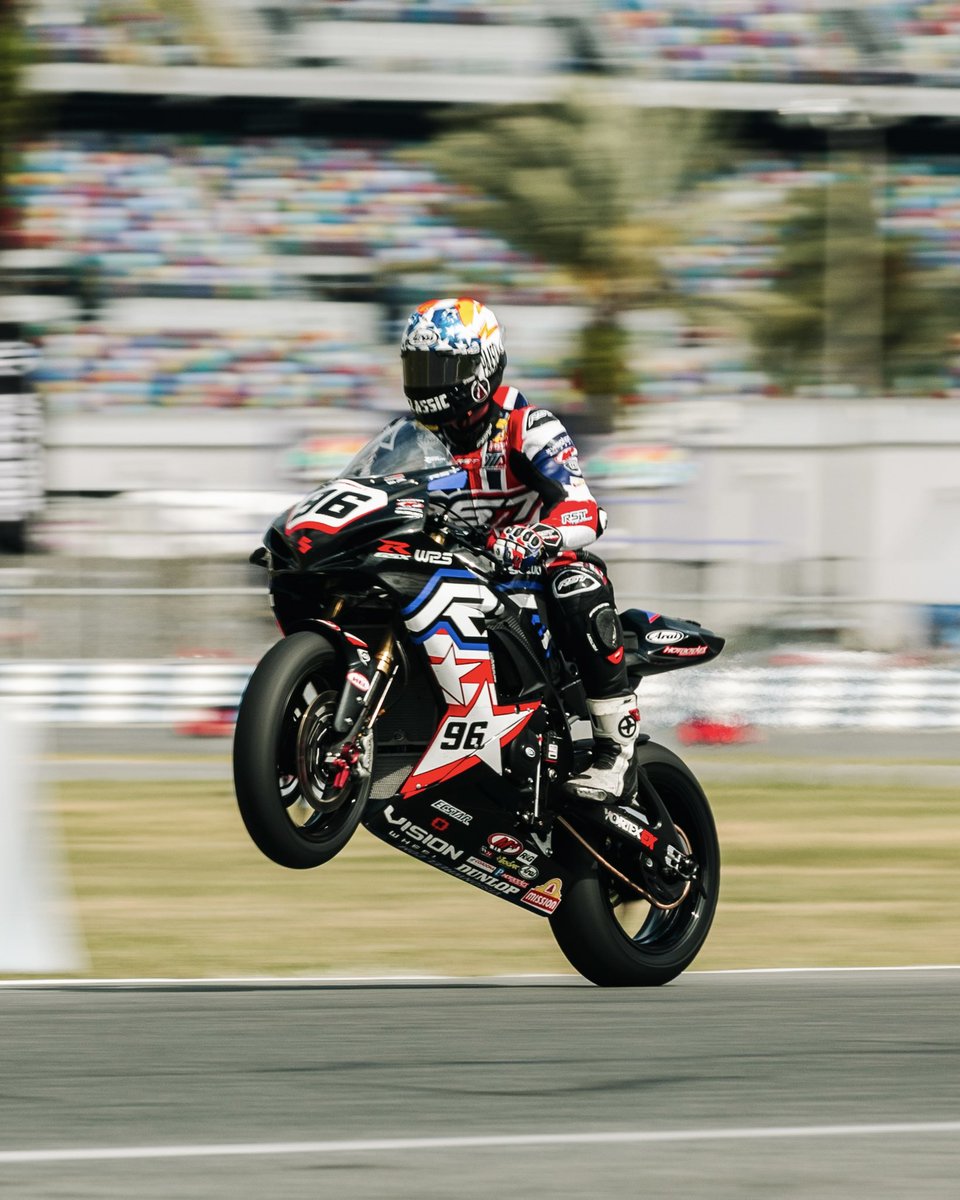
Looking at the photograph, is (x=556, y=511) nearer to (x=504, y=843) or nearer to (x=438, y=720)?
(x=438, y=720)

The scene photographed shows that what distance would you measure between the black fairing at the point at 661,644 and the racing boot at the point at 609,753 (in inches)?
9.2

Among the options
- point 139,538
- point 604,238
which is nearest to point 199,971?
point 139,538

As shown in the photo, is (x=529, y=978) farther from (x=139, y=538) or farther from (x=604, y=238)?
(x=604, y=238)

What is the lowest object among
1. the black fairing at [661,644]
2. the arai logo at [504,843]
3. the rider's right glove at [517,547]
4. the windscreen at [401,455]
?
the arai logo at [504,843]

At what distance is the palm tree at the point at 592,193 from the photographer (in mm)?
24266

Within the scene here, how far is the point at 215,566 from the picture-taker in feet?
56.0

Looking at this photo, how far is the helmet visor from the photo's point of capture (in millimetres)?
6117

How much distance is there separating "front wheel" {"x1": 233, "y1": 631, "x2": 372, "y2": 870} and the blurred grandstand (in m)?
16.9

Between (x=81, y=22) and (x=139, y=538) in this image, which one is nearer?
(x=139, y=538)

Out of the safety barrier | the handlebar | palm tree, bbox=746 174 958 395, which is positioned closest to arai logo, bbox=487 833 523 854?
the handlebar

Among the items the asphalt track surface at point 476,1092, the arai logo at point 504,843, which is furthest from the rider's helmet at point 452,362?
the asphalt track surface at point 476,1092

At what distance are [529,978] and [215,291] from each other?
787 inches

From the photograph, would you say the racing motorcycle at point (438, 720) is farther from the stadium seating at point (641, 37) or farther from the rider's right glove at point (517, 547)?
the stadium seating at point (641, 37)

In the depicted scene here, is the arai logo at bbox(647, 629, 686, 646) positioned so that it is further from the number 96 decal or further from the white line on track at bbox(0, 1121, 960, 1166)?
the white line on track at bbox(0, 1121, 960, 1166)
